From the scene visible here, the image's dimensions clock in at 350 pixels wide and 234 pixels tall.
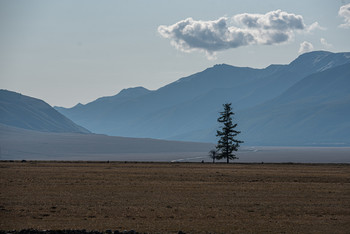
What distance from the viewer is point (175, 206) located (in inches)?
1382

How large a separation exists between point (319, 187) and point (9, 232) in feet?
105

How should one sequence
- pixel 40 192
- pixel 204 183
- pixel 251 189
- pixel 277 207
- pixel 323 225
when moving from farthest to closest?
pixel 204 183 → pixel 251 189 → pixel 40 192 → pixel 277 207 → pixel 323 225

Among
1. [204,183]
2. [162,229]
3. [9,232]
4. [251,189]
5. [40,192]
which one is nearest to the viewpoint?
[9,232]

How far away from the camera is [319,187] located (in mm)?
48594

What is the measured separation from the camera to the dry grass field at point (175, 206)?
28328mm

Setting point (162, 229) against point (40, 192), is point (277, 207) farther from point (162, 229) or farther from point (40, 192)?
point (40, 192)

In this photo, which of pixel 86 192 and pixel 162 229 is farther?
pixel 86 192

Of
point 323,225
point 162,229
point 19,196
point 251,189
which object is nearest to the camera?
point 162,229

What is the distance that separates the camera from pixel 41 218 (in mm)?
29797

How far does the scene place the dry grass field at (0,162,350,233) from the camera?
2833 centimetres

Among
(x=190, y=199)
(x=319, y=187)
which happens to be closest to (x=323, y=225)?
(x=190, y=199)

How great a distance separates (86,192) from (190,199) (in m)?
9.05

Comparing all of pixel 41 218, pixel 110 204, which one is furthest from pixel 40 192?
pixel 41 218

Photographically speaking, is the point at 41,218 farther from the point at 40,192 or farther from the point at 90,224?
the point at 40,192
